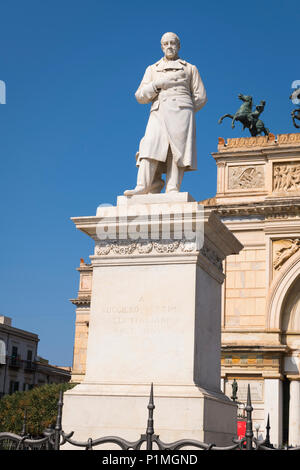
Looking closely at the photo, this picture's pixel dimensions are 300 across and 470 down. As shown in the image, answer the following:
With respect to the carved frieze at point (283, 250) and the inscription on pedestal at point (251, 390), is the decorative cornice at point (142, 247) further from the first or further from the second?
the carved frieze at point (283, 250)

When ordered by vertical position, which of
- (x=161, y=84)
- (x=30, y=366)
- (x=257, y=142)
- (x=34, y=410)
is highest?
(x=257, y=142)

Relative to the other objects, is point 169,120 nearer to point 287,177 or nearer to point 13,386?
point 287,177

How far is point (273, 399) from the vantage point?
27438mm

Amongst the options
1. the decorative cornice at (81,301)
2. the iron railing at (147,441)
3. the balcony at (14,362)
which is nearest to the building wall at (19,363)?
the balcony at (14,362)

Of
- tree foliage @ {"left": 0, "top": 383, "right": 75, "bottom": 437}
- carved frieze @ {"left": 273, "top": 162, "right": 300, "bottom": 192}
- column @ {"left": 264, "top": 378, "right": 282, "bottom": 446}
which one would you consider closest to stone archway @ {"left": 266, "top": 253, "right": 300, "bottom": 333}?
column @ {"left": 264, "top": 378, "right": 282, "bottom": 446}

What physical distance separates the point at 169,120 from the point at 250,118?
23.5 meters

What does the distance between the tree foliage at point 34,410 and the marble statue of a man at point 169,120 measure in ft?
100

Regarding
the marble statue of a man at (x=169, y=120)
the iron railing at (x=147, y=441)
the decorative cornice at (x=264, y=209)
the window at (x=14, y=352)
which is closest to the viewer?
the iron railing at (x=147, y=441)

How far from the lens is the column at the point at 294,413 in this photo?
27.0 m

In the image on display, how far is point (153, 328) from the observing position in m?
8.30

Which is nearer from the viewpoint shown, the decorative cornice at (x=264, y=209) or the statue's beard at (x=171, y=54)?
the statue's beard at (x=171, y=54)

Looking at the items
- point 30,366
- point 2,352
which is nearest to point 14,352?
point 30,366

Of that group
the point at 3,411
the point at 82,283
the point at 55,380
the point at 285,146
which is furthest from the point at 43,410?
the point at 55,380

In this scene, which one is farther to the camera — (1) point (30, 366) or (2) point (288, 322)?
(1) point (30, 366)
